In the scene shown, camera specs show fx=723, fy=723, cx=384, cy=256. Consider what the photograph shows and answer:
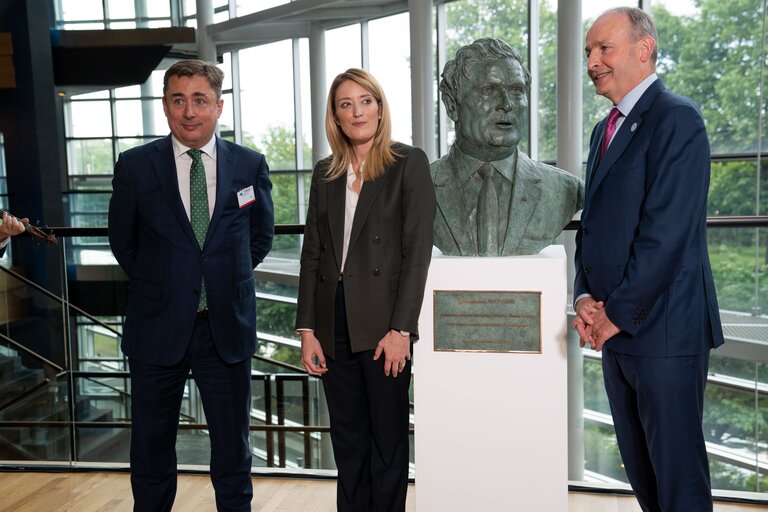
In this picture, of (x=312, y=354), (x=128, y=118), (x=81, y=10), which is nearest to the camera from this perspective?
(x=312, y=354)

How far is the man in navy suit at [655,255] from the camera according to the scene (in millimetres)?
1926

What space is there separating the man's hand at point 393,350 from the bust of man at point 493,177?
1.63ft

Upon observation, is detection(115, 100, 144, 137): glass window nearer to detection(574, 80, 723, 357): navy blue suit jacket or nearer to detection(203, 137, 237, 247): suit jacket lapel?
detection(203, 137, 237, 247): suit jacket lapel

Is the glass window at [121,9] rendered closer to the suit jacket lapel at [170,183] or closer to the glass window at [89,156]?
the glass window at [89,156]

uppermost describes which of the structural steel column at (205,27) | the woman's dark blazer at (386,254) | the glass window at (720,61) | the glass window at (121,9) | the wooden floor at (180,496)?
the glass window at (121,9)

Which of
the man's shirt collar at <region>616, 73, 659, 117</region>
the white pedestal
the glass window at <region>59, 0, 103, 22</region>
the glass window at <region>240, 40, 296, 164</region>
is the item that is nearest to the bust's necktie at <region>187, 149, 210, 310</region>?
the white pedestal

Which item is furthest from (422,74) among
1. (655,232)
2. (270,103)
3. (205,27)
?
(655,232)

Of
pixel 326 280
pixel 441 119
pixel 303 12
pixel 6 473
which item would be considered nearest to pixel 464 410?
pixel 326 280

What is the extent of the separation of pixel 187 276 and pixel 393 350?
0.75 metres

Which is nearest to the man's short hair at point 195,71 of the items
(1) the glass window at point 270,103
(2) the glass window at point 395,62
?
(2) the glass window at point 395,62

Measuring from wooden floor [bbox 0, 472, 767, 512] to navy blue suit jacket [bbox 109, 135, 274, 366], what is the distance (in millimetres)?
944

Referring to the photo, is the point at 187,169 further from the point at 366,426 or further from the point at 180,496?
the point at 180,496

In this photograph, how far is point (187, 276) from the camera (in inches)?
94.4

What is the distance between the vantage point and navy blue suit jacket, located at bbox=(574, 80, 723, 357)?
1919mm
